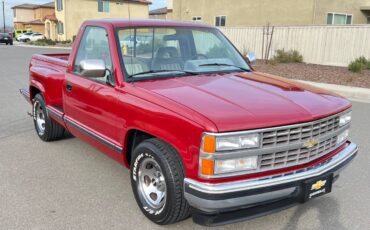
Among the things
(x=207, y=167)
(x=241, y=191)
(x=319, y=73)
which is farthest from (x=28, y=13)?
(x=241, y=191)

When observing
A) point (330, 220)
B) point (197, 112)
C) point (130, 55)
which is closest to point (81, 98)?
point (130, 55)

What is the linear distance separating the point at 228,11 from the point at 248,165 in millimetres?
25345

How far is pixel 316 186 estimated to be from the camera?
122 inches

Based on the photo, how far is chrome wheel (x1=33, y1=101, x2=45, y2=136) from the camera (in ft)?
19.5

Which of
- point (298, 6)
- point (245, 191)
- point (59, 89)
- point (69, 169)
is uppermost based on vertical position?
point (298, 6)

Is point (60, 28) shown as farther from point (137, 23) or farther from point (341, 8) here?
point (137, 23)

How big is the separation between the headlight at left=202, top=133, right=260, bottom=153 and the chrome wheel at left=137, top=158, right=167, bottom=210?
69 centimetres

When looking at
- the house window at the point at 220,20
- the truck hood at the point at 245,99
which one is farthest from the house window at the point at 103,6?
the truck hood at the point at 245,99

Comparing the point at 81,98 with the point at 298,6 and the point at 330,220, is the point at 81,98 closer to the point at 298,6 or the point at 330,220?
the point at 330,220

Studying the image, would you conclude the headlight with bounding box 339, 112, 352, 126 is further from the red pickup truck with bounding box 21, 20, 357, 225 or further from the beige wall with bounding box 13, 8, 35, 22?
the beige wall with bounding box 13, 8, 35, 22

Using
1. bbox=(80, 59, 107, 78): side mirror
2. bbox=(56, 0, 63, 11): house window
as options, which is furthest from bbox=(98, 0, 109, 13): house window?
bbox=(80, 59, 107, 78): side mirror

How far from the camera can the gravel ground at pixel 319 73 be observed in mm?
13017

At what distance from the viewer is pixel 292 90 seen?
355cm

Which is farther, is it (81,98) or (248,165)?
(81,98)
